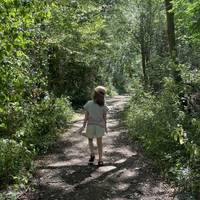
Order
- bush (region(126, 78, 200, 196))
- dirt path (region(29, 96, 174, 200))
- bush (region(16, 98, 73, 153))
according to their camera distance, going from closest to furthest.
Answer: bush (region(126, 78, 200, 196)), dirt path (region(29, 96, 174, 200)), bush (region(16, 98, 73, 153))

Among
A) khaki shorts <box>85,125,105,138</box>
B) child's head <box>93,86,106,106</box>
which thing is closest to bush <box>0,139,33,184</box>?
khaki shorts <box>85,125,105,138</box>

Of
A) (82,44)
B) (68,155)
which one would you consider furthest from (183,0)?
(82,44)

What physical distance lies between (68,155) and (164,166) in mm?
3192

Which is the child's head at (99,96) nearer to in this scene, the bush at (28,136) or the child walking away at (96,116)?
the child walking away at (96,116)

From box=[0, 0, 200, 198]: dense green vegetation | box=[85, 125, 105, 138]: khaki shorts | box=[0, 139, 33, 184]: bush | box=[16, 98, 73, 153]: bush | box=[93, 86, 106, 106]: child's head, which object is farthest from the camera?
box=[16, 98, 73, 153]: bush

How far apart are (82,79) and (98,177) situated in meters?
16.3

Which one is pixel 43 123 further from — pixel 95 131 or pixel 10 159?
pixel 10 159

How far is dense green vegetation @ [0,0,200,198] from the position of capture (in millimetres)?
6281

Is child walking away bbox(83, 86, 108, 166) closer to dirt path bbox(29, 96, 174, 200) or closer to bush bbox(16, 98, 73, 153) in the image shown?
dirt path bbox(29, 96, 174, 200)

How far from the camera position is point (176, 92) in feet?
37.6

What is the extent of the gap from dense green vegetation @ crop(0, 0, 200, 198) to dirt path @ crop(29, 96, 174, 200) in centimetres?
40

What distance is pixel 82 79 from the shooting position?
24703mm

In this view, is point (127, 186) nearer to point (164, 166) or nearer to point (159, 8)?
point (164, 166)

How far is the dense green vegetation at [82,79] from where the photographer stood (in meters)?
6.28
